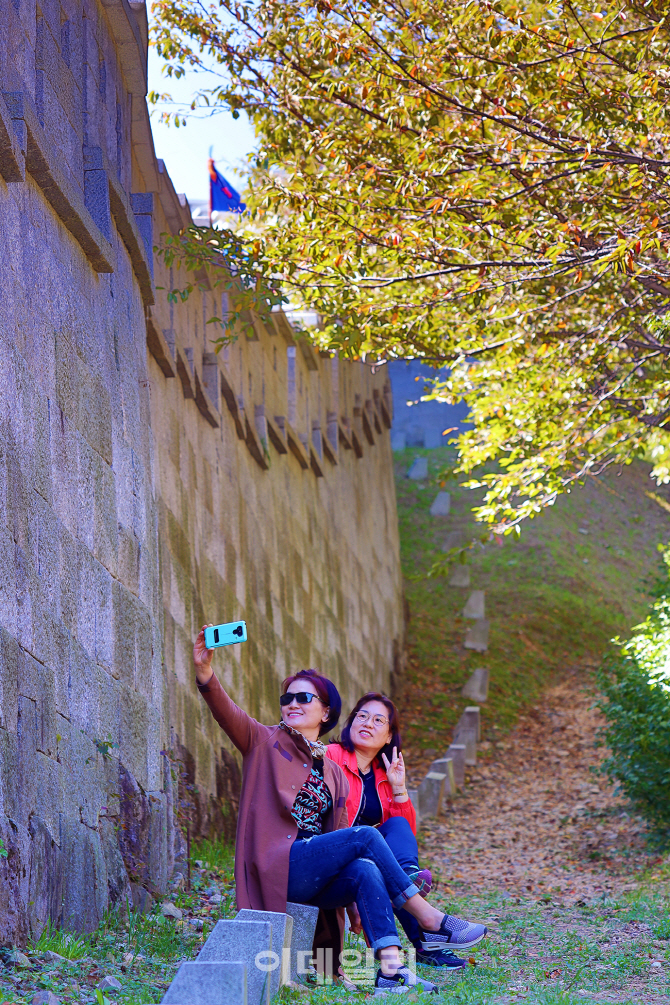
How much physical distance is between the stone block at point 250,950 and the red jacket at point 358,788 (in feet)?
5.50

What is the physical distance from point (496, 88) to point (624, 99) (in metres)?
0.82

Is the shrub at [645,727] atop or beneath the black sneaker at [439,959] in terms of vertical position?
atop

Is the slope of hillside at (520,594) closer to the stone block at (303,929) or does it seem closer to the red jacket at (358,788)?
the red jacket at (358,788)

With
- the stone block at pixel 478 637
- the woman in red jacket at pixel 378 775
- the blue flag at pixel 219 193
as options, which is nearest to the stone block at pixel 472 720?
the stone block at pixel 478 637

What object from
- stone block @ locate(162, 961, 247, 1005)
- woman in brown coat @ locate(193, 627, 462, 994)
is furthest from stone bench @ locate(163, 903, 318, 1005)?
woman in brown coat @ locate(193, 627, 462, 994)

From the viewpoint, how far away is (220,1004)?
9.16ft

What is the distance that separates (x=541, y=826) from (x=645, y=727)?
237cm

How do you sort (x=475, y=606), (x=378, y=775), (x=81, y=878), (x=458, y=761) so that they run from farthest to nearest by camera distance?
1. (x=475, y=606)
2. (x=458, y=761)
3. (x=378, y=775)
4. (x=81, y=878)

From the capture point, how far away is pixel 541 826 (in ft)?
33.5

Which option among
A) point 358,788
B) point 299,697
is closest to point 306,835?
point 299,697

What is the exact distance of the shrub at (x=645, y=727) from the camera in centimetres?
817

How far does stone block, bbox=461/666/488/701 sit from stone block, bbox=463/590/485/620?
287 cm

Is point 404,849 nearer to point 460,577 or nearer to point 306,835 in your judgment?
point 306,835

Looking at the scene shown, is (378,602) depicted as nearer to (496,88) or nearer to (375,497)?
(375,497)
